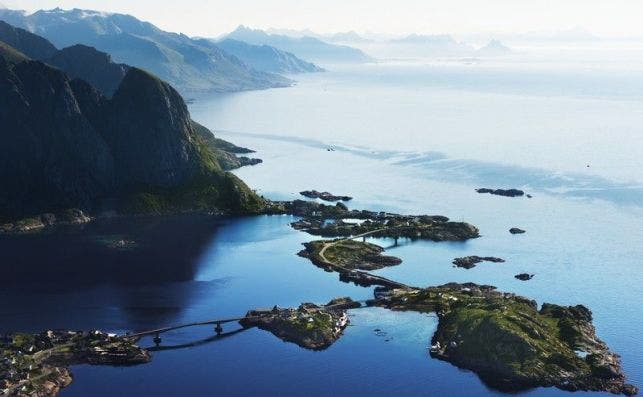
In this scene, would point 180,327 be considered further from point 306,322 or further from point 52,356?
point 306,322

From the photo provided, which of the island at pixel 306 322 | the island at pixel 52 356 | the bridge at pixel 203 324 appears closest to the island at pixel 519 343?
the bridge at pixel 203 324

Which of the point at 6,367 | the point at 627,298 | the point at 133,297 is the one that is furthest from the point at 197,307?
the point at 627,298

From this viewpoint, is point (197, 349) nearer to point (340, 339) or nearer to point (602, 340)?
point (340, 339)

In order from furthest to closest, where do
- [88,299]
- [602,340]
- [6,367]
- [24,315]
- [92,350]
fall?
[88,299]
[24,315]
[602,340]
[92,350]
[6,367]

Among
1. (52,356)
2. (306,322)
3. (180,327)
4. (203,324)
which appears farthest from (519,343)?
(52,356)

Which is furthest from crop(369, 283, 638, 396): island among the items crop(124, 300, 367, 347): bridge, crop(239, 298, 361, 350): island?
crop(239, 298, 361, 350): island

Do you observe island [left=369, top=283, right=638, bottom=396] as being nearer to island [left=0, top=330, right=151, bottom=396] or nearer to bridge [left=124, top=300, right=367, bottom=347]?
bridge [left=124, top=300, right=367, bottom=347]

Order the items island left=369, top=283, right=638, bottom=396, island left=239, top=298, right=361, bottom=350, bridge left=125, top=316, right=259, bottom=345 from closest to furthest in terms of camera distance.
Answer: island left=369, top=283, right=638, bottom=396 < island left=239, top=298, right=361, bottom=350 < bridge left=125, top=316, right=259, bottom=345
